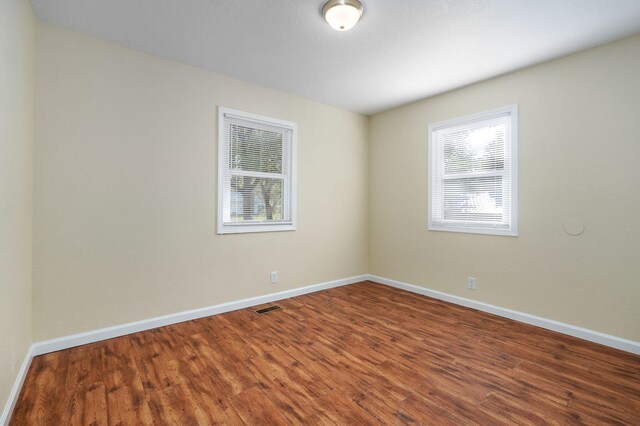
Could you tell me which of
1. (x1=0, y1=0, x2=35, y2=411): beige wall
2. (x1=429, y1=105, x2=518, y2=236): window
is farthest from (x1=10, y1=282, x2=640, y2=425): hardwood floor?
(x1=429, y1=105, x2=518, y2=236): window

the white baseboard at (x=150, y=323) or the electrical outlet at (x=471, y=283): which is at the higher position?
the electrical outlet at (x=471, y=283)

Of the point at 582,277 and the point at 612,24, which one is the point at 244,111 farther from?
the point at 582,277

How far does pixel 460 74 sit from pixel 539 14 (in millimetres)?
1018

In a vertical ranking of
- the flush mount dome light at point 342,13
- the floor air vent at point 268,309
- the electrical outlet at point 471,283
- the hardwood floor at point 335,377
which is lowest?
the hardwood floor at point 335,377

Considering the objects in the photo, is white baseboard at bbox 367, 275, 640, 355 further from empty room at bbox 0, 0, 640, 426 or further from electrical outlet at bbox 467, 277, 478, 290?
electrical outlet at bbox 467, 277, 478, 290

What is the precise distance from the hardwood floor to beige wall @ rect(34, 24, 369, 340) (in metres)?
0.39

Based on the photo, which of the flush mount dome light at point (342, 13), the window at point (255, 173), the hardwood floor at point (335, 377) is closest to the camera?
the hardwood floor at point (335, 377)

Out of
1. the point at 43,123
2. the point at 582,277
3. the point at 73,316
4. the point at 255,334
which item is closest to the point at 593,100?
the point at 582,277

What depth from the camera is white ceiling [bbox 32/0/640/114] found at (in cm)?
214

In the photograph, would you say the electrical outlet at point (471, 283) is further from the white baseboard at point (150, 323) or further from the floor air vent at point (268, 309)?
the floor air vent at point (268, 309)

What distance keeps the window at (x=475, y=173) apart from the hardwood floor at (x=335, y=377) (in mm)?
1173

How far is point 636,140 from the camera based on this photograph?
2445 mm

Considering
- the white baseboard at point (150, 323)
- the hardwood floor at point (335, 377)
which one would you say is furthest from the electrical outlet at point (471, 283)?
the white baseboard at point (150, 323)

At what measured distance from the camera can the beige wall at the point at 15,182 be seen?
5.26 feet
